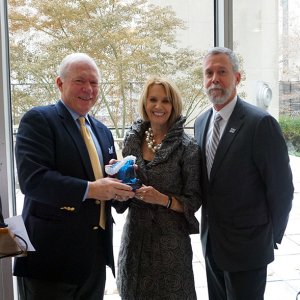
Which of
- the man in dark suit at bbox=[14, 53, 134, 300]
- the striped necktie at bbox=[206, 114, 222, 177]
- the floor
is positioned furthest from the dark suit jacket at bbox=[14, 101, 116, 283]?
the floor

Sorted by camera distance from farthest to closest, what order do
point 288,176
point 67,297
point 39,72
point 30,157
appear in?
point 39,72, point 288,176, point 67,297, point 30,157

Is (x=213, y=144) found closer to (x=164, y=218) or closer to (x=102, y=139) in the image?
(x=164, y=218)

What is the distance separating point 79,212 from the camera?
162cm

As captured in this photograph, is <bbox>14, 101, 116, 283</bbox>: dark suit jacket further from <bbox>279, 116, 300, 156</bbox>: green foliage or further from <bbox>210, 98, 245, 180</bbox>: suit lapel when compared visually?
<bbox>279, 116, 300, 156</bbox>: green foliage

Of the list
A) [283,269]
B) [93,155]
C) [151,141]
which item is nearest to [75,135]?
[93,155]

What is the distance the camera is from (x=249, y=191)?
1.77 metres

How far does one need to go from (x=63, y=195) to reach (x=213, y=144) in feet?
2.62

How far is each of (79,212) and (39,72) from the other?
1.02 m

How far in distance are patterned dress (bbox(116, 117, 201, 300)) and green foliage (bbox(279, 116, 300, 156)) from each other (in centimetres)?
118

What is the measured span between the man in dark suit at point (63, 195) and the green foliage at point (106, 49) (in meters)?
0.61

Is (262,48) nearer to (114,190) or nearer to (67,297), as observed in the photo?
(114,190)

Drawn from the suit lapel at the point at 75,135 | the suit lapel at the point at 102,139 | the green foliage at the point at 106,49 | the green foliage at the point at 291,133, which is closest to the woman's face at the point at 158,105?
the suit lapel at the point at 102,139

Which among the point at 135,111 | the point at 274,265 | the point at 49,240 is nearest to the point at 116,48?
the point at 135,111

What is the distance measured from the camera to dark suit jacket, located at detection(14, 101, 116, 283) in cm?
150
